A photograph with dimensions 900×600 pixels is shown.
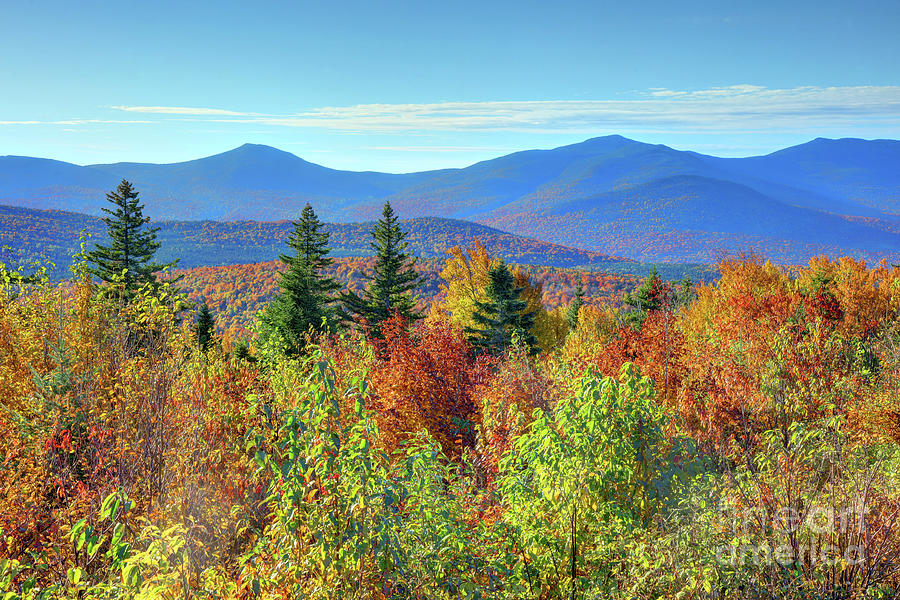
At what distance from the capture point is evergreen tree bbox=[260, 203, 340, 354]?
37500 mm

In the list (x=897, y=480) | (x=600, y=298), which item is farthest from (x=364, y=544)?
(x=600, y=298)

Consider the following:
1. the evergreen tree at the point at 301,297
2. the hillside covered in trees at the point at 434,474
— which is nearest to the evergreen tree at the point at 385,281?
the evergreen tree at the point at 301,297

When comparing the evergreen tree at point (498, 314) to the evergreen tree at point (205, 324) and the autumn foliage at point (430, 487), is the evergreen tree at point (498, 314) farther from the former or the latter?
the autumn foliage at point (430, 487)

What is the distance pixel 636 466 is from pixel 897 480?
524cm

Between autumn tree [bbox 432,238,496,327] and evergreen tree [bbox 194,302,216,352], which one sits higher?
autumn tree [bbox 432,238,496,327]

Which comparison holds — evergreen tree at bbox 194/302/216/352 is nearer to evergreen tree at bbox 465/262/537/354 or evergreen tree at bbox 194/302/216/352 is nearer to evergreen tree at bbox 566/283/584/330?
evergreen tree at bbox 465/262/537/354

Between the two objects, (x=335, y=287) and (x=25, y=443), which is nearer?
(x=25, y=443)

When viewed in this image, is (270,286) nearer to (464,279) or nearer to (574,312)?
(574,312)

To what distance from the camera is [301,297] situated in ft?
127

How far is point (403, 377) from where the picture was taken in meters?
16.3

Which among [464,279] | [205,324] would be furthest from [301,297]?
[464,279]

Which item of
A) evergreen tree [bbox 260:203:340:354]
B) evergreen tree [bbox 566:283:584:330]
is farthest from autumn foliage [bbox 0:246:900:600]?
evergreen tree [bbox 566:283:584:330]

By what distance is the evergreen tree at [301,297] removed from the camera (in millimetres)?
37500

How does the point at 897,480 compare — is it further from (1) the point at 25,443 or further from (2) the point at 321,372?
(1) the point at 25,443
